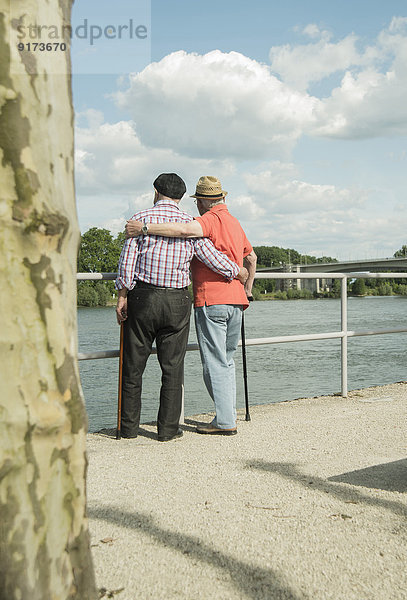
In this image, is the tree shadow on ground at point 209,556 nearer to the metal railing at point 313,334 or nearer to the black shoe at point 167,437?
the black shoe at point 167,437

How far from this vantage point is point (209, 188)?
4.49 metres

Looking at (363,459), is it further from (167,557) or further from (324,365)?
(324,365)

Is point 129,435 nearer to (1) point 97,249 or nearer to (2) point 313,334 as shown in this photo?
(2) point 313,334

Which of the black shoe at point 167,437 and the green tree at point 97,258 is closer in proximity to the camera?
the black shoe at point 167,437

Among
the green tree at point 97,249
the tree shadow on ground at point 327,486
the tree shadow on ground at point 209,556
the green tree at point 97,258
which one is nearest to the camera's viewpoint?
the tree shadow on ground at point 209,556

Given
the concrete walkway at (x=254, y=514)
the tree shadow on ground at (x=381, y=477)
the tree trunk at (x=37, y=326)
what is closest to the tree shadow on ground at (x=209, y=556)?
the concrete walkway at (x=254, y=514)

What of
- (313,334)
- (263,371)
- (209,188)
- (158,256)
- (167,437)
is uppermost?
(209,188)

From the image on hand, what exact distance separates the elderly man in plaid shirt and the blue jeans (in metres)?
0.14

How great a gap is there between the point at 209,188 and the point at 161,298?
89 cm

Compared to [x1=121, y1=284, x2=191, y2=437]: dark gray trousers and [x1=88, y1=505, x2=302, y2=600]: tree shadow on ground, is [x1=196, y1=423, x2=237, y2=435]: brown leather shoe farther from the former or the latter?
[x1=88, y1=505, x2=302, y2=600]: tree shadow on ground

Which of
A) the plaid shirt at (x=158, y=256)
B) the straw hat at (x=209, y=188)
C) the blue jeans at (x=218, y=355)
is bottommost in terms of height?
the blue jeans at (x=218, y=355)

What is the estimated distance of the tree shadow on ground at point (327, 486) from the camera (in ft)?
9.45

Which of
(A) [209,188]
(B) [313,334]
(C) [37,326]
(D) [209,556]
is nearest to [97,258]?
(B) [313,334]

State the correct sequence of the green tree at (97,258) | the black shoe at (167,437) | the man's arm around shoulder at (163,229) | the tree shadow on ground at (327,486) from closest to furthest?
1. the tree shadow on ground at (327,486)
2. the man's arm around shoulder at (163,229)
3. the black shoe at (167,437)
4. the green tree at (97,258)
